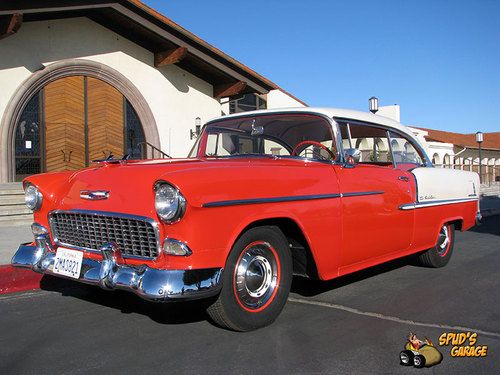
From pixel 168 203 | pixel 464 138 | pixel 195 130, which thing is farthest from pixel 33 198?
pixel 464 138

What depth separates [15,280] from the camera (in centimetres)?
472

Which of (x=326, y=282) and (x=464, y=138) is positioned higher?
(x=464, y=138)

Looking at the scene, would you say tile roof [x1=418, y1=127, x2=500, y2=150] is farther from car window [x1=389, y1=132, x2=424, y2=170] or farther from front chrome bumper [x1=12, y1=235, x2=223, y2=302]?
front chrome bumper [x1=12, y1=235, x2=223, y2=302]

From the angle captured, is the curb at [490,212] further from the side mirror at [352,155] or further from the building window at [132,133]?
the side mirror at [352,155]

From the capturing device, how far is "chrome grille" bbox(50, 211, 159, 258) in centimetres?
287

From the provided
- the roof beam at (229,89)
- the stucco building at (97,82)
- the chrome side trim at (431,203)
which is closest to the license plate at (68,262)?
the chrome side trim at (431,203)

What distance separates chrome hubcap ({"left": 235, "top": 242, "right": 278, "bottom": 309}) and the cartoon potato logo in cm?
96

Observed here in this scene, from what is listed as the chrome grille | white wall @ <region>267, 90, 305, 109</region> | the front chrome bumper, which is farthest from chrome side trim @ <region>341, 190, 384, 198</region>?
white wall @ <region>267, 90, 305, 109</region>

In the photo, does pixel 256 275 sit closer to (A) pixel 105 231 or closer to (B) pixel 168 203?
(B) pixel 168 203

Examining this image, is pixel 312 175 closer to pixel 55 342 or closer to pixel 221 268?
pixel 221 268

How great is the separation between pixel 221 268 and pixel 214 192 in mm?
454

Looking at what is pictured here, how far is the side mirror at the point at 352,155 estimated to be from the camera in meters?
3.86

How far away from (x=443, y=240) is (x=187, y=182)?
149 inches

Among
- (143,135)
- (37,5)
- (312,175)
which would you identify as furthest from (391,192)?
(143,135)
